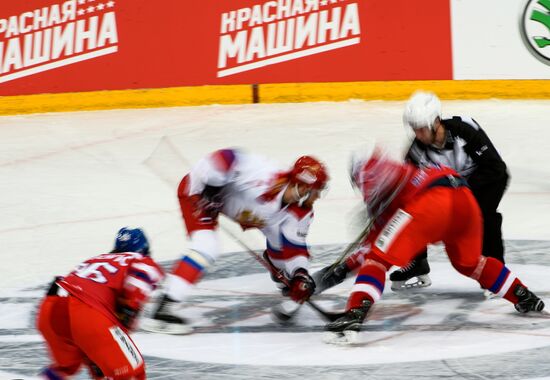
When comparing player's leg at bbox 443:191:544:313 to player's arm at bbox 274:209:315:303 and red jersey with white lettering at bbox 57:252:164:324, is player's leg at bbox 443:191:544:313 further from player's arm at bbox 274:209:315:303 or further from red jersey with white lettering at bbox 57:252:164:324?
red jersey with white lettering at bbox 57:252:164:324

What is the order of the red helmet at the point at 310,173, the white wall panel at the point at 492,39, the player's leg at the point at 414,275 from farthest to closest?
the white wall panel at the point at 492,39 < the player's leg at the point at 414,275 < the red helmet at the point at 310,173

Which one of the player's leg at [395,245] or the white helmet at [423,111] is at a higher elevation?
the white helmet at [423,111]

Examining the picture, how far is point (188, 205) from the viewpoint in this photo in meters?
5.45

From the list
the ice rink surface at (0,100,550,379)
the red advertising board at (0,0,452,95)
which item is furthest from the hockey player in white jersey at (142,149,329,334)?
the red advertising board at (0,0,452,95)

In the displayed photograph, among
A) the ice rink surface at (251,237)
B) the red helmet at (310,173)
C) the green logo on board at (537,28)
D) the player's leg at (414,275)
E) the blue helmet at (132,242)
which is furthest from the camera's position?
the green logo on board at (537,28)

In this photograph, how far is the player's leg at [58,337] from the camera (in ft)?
13.8

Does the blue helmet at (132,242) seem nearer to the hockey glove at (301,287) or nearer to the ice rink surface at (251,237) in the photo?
the ice rink surface at (251,237)

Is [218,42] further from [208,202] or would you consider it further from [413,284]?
[208,202]

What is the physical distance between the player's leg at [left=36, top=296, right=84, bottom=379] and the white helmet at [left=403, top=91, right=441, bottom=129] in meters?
1.96

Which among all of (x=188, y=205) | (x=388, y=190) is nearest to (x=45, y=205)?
(x=188, y=205)

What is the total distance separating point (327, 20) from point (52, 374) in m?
6.30

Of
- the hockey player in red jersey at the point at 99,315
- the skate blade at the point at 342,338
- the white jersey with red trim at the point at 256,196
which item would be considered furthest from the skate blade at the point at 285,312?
the hockey player in red jersey at the point at 99,315

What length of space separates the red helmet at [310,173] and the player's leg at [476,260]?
594 mm

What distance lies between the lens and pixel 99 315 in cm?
411
